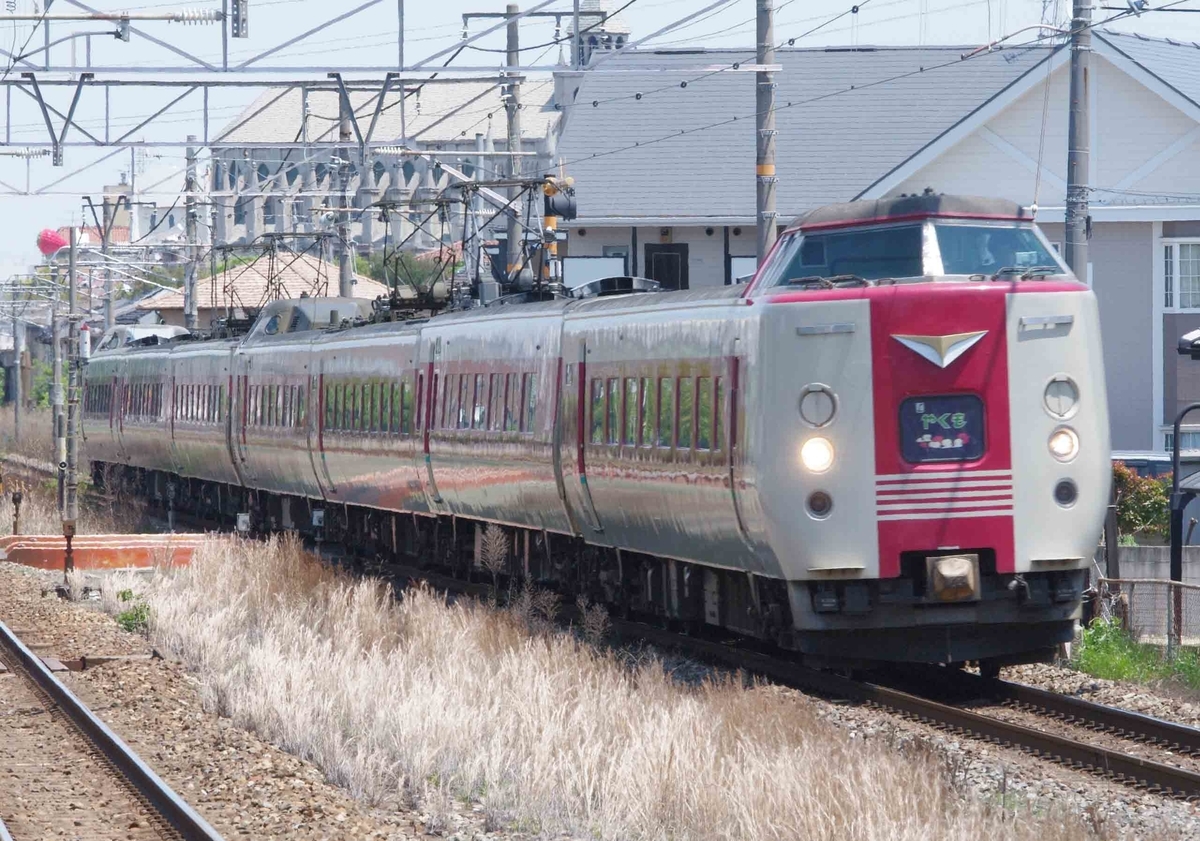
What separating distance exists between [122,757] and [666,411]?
4909 mm

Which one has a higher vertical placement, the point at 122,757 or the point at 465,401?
the point at 465,401

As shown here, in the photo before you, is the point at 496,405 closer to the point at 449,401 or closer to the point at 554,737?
the point at 449,401

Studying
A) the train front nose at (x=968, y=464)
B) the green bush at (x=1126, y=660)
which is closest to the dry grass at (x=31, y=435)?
the green bush at (x=1126, y=660)

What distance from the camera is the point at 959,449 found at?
12.6m

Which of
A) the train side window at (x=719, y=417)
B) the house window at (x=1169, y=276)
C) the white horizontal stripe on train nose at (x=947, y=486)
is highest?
the house window at (x=1169, y=276)

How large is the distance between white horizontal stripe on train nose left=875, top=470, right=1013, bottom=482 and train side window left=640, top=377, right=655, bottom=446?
9.50 ft

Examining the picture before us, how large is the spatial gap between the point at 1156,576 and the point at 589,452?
27.9ft

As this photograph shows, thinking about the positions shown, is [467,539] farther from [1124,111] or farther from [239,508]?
[1124,111]

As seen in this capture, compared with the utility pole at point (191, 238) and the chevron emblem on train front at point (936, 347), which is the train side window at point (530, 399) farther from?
the utility pole at point (191, 238)

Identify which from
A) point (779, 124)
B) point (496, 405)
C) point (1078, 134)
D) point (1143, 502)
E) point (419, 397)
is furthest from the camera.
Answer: point (779, 124)

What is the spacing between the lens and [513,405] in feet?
61.2

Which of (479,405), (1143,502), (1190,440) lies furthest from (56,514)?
(1190,440)

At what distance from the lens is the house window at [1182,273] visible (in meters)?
32.8

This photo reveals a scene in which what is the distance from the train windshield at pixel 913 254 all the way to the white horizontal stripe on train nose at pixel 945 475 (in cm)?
131
